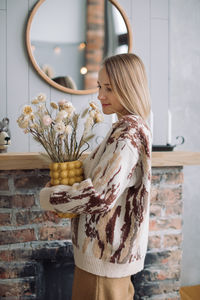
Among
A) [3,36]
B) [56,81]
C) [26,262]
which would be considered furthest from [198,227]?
[3,36]

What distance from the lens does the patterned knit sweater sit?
0.95m

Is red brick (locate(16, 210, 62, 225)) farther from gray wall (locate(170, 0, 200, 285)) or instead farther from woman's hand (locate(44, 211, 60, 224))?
gray wall (locate(170, 0, 200, 285))

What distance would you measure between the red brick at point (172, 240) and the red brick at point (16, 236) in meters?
0.76

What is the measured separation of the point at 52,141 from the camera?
1.13m

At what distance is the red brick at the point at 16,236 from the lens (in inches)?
61.9

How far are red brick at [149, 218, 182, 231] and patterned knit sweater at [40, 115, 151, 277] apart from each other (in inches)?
23.9

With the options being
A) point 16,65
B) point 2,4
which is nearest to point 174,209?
point 16,65

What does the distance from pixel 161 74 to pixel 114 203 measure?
1.19 meters

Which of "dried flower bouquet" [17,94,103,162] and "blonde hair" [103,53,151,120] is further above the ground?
"blonde hair" [103,53,151,120]

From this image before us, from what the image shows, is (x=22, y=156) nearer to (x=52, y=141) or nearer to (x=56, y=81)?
(x=52, y=141)

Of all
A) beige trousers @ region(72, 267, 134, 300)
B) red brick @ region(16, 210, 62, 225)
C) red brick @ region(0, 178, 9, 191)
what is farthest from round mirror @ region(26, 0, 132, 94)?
beige trousers @ region(72, 267, 134, 300)

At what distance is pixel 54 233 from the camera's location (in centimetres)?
163

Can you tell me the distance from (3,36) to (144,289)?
1.66 meters

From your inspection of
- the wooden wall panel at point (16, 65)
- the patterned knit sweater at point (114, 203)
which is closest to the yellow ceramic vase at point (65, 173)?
the patterned knit sweater at point (114, 203)
